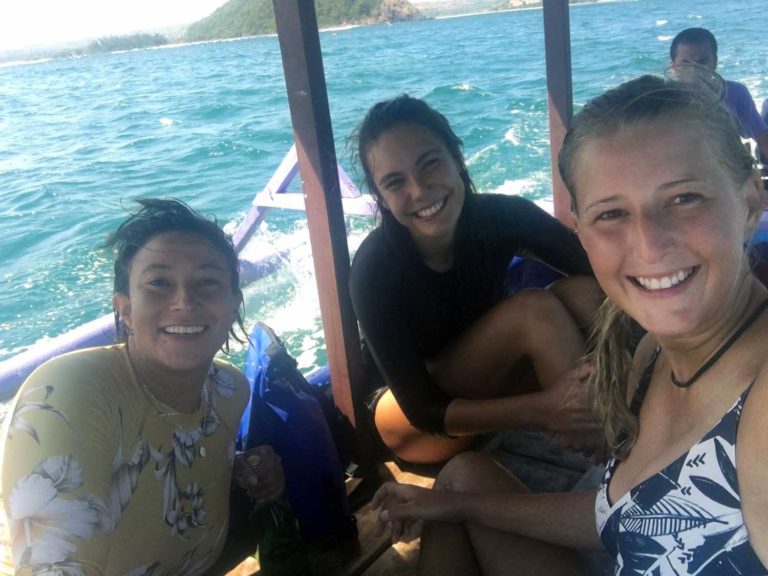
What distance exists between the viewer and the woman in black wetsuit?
1889mm

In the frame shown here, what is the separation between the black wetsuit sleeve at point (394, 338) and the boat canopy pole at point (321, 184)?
0.19 meters

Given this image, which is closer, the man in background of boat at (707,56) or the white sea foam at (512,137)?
the man in background of boat at (707,56)

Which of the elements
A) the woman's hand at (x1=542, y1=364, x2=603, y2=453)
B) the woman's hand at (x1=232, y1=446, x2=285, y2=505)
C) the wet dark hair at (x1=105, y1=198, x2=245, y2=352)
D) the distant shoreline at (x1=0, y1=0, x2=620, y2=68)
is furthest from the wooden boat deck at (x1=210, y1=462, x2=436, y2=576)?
the distant shoreline at (x1=0, y1=0, x2=620, y2=68)

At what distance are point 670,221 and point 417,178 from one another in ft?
3.31

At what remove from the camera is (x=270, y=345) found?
205cm

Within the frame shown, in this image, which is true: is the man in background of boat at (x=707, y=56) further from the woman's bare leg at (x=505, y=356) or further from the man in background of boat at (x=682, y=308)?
the man in background of boat at (x=682, y=308)

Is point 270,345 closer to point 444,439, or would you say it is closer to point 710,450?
point 444,439

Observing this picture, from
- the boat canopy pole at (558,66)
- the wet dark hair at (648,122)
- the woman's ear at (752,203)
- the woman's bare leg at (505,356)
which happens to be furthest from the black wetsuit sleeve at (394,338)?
the boat canopy pole at (558,66)

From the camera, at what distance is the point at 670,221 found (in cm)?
96

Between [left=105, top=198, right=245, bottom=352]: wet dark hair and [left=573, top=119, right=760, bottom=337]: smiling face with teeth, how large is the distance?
0.89 m

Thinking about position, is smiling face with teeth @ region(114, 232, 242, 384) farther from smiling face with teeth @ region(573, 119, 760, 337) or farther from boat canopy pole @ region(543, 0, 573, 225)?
boat canopy pole @ region(543, 0, 573, 225)

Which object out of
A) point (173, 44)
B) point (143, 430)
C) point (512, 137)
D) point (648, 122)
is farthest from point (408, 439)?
point (173, 44)

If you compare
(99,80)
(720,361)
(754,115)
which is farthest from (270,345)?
(99,80)

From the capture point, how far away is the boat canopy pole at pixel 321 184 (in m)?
1.88
